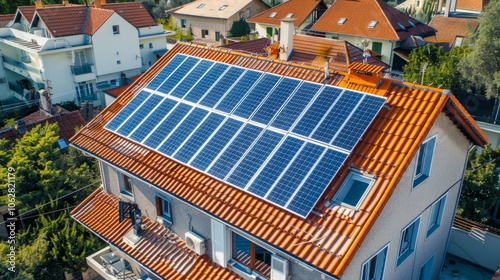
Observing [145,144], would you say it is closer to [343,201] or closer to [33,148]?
[343,201]

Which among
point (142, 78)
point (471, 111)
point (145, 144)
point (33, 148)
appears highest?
point (142, 78)

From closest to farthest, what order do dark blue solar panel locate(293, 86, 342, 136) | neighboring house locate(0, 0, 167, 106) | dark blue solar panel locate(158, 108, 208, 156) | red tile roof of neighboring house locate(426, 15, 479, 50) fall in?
dark blue solar panel locate(293, 86, 342, 136) < dark blue solar panel locate(158, 108, 208, 156) < neighboring house locate(0, 0, 167, 106) < red tile roof of neighboring house locate(426, 15, 479, 50)

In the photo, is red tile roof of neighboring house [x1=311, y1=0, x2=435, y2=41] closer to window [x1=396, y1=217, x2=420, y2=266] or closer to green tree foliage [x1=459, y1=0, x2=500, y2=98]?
green tree foliage [x1=459, y1=0, x2=500, y2=98]

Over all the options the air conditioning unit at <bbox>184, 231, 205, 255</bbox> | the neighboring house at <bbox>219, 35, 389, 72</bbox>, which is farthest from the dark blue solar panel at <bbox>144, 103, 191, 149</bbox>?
the neighboring house at <bbox>219, 35, 389, 72</bbox>

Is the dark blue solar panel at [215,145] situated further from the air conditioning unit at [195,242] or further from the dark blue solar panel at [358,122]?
the dark blue solar panel at [358,122]

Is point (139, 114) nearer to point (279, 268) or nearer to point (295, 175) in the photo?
point (295, 175)

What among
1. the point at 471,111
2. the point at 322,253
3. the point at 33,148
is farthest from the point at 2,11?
the point at 322,253

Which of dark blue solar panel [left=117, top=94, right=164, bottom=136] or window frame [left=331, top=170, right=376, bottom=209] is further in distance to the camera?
dark blue solar panel [left=117, top=94, right=164, bottom=136]
